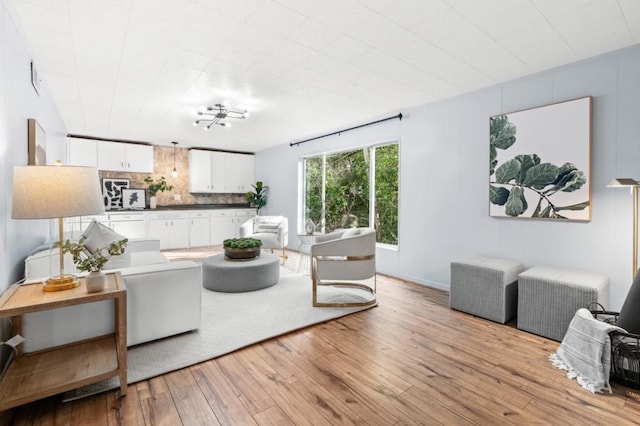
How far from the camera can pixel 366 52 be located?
2643mm

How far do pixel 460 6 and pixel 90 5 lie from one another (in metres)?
2.41

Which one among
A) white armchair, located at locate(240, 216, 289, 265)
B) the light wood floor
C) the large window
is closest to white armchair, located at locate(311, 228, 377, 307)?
the light wood floor

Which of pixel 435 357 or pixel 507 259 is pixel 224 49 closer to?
pixel 435 357

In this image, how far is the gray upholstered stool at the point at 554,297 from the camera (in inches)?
96.3

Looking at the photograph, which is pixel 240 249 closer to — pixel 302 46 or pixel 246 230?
pixel 246 230

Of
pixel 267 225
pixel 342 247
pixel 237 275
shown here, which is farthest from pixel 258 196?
pixel 342 247

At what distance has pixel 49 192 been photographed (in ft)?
5.47

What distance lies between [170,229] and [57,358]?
5.35m

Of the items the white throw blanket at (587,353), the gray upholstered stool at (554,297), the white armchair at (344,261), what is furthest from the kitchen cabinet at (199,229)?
the white throw blanket at (587,353)

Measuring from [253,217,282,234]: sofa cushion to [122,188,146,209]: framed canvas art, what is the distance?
2925mm

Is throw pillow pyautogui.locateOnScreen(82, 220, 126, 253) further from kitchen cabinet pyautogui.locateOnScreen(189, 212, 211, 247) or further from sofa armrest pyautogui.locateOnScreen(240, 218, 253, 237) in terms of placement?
kitchen cabinet pyautogui.locateOnScreen(189, 212, 211, 247)

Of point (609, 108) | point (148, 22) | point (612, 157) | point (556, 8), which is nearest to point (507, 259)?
point (612, 157)

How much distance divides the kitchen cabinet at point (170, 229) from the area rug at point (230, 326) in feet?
12.0

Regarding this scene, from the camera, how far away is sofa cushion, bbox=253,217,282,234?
5840 mm
